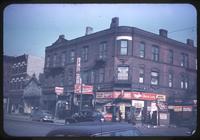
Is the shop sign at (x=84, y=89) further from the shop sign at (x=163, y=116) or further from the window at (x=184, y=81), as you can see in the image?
the window at (x=184, y=81)

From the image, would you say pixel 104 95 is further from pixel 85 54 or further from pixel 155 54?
pixel 155 54

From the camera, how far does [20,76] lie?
3.22m

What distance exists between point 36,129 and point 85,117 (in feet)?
2.14

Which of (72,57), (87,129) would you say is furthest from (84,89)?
(87,129)

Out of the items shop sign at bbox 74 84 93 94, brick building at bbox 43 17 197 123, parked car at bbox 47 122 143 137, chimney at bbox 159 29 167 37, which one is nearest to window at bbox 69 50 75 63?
brick building at bbox 43 17 197 123

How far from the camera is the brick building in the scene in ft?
10.7

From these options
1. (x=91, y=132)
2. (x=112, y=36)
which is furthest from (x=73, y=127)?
(x=112, y=36)

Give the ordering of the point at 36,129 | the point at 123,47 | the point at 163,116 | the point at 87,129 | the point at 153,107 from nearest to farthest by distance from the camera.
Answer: the point at 87,129
the point at 36,129
the point at 163,116
the point at 153,107
the point at 123,47

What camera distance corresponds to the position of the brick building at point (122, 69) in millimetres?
3260

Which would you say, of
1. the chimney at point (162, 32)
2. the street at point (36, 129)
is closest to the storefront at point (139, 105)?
the street at point (36, 129)

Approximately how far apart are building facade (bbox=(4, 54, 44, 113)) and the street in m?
0.16

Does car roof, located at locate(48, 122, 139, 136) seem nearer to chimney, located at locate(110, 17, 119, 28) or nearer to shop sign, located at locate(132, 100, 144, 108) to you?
shop sign, located at locate(132, 100, 144, 108)

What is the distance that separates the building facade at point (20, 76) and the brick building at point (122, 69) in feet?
0.48

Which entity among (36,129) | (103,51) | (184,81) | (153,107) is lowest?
(36,129)
